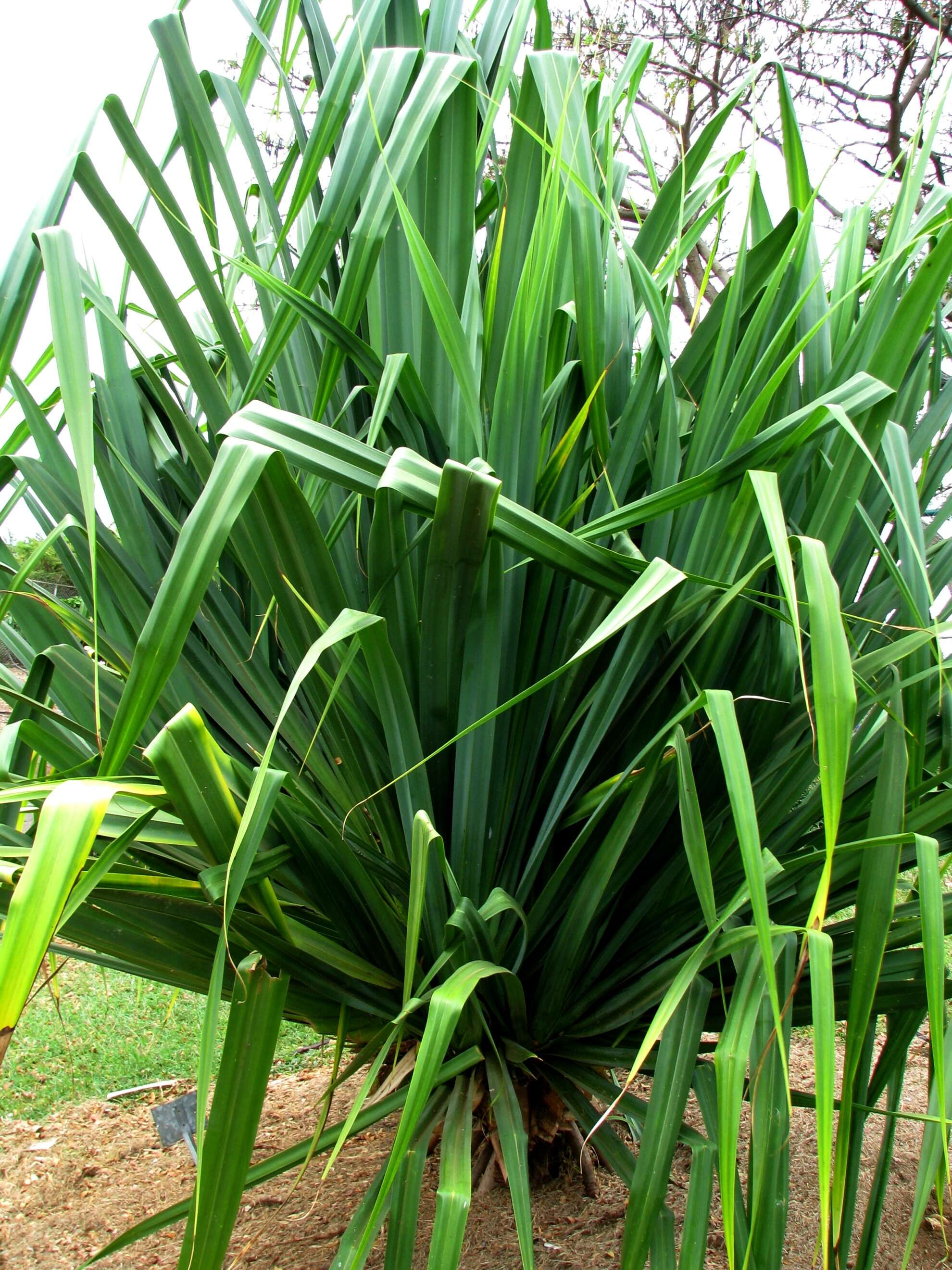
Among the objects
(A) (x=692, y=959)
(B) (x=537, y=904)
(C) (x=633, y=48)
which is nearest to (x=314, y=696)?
(B) (x=537, y=904)

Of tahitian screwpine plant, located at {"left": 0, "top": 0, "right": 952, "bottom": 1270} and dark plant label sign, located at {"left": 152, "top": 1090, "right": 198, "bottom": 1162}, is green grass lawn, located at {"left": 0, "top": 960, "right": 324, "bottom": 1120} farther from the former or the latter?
tahitian screwpine plant, located at {"left": 0, "top": 0, "right": 952, "bottom": 1270}

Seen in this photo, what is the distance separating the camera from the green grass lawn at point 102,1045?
1.40 metres

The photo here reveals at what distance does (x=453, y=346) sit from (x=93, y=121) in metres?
0.28

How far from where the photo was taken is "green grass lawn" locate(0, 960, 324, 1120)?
4.59ft

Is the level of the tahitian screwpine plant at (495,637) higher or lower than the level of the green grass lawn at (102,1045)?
higher

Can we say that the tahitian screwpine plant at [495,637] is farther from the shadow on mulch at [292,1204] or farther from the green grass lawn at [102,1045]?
the green grass lawn at [102,1045]

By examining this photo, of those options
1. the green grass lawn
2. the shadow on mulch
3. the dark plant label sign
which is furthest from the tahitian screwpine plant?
the green grass lawn

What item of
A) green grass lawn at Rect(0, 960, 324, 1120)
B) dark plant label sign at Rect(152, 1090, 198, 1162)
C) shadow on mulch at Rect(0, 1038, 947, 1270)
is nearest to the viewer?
shadow on mulch at Rect(0, 1038, 947, 1270)

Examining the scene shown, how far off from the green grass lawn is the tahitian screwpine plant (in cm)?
67

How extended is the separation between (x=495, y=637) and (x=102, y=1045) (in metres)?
1.29

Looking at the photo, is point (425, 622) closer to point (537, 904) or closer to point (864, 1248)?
Result: point (537, 904)

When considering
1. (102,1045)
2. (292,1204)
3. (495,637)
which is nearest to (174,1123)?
(292,1204)

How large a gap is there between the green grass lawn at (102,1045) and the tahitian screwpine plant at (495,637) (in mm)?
667

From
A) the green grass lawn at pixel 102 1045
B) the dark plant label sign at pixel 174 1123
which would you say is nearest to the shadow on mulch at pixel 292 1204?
the dark plant label sign at pixel 174 1123
